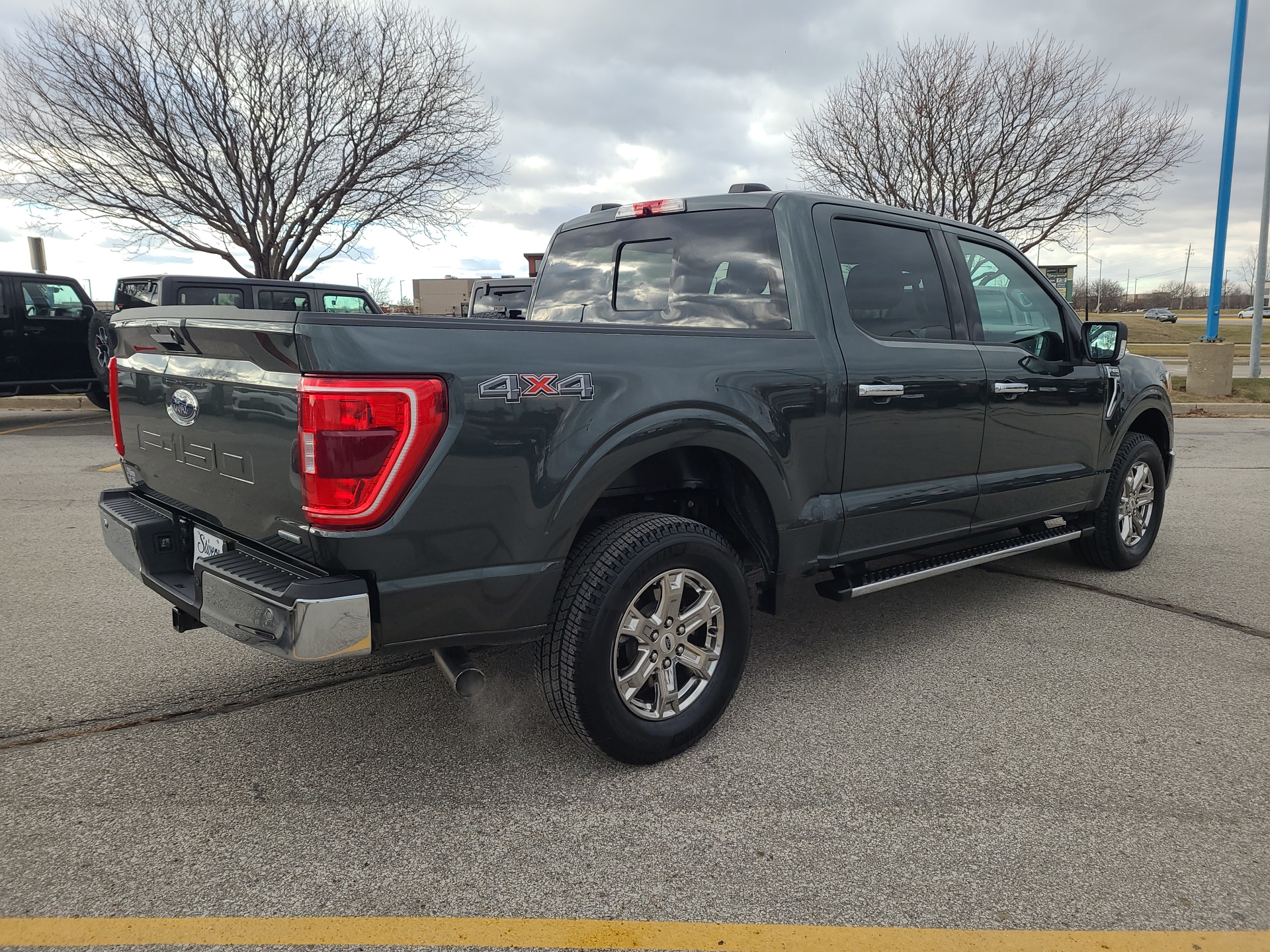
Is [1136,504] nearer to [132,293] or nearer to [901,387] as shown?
[901,387]

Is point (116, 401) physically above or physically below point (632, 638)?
above

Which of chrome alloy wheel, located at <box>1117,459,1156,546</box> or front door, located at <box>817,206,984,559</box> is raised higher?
front door, located at <box>817,206,984,559</box>

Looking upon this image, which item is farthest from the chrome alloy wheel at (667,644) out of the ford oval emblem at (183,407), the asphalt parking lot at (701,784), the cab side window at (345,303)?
the cab side window at (345,303)

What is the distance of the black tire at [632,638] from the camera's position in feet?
9.00

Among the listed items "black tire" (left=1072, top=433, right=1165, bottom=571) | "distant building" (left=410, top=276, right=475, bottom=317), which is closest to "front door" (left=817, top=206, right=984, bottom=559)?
"black tire" (left=1072, top=433, right=1165, bottom=571)

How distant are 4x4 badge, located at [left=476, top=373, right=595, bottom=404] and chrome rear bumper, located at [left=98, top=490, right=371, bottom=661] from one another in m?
0.62

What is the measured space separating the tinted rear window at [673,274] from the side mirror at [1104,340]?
6.83ft

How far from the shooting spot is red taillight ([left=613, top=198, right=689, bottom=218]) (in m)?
3.88

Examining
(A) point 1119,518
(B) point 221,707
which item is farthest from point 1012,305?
(B) point 221,707

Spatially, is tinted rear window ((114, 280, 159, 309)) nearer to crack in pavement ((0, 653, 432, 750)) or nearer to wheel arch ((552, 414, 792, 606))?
crack in pavement ((0, 653, 432, 750))

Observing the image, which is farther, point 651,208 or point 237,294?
Result: point 237,294

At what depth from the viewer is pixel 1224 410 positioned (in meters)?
14.4

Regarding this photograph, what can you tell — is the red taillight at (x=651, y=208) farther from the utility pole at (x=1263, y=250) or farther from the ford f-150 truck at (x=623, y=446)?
the utility pole at (x=1263, y=250)

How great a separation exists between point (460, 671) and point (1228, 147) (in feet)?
55.7
